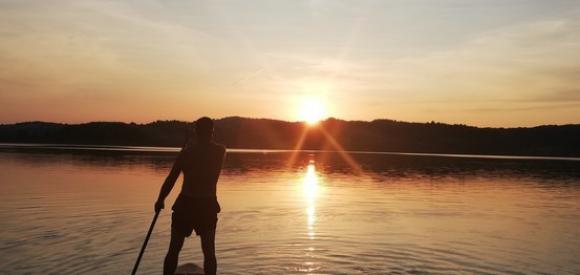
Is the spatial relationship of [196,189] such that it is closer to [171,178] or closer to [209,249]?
[171,178]

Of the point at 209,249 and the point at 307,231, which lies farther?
the point at 307,231

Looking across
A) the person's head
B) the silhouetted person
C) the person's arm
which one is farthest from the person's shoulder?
the person's arm

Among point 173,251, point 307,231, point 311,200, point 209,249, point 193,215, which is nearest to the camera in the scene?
point 193,215

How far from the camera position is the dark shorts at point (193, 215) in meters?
9.12

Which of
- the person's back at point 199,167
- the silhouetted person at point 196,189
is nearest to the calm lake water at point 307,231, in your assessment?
the silhouetted person at point 196,189

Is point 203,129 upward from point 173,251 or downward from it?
upward

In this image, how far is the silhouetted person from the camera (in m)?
9.12

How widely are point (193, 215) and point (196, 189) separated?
0.45 metres

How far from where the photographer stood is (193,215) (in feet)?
29.9

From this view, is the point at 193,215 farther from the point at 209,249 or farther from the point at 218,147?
the point at 218,147

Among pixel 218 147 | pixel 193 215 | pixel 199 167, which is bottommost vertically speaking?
pixel 193 215

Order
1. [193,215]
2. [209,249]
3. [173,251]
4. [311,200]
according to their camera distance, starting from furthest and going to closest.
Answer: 1. [311,200]
2. [209,249]
3. [173,251]
4. [193,215]

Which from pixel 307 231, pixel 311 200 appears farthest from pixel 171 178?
pixel 311 200

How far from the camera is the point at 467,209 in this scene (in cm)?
2609
